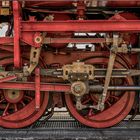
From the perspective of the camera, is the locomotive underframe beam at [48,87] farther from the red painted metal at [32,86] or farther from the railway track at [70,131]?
the railway track at [70,131]

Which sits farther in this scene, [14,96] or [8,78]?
[14,96]

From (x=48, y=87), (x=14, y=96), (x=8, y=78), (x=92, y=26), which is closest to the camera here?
(x=92, y=26)

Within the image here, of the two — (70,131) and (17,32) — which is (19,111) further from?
(17,32)

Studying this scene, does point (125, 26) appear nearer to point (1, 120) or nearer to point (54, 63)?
point (54, 63)

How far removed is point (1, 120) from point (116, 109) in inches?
68.2

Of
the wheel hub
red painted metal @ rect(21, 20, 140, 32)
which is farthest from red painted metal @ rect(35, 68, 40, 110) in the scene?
red painted metal @ rect(21, 20, 140, 32)

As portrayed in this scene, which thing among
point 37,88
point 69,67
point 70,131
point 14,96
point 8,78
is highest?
point 69,67

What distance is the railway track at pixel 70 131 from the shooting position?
5.40 m

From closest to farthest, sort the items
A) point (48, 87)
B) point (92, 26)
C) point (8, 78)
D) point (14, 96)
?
point (92, 26)
point (8, 78)
point (48, 87)
point (14, 96)

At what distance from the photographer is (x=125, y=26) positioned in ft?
17.8

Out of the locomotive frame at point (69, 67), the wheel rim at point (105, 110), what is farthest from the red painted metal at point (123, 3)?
the wheel rim at point (105, 110)

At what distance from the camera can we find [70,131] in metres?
5.74

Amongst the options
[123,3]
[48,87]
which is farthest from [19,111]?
[123,3]

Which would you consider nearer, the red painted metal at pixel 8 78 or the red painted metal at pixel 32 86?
the red painted metal at pixel 8 78
